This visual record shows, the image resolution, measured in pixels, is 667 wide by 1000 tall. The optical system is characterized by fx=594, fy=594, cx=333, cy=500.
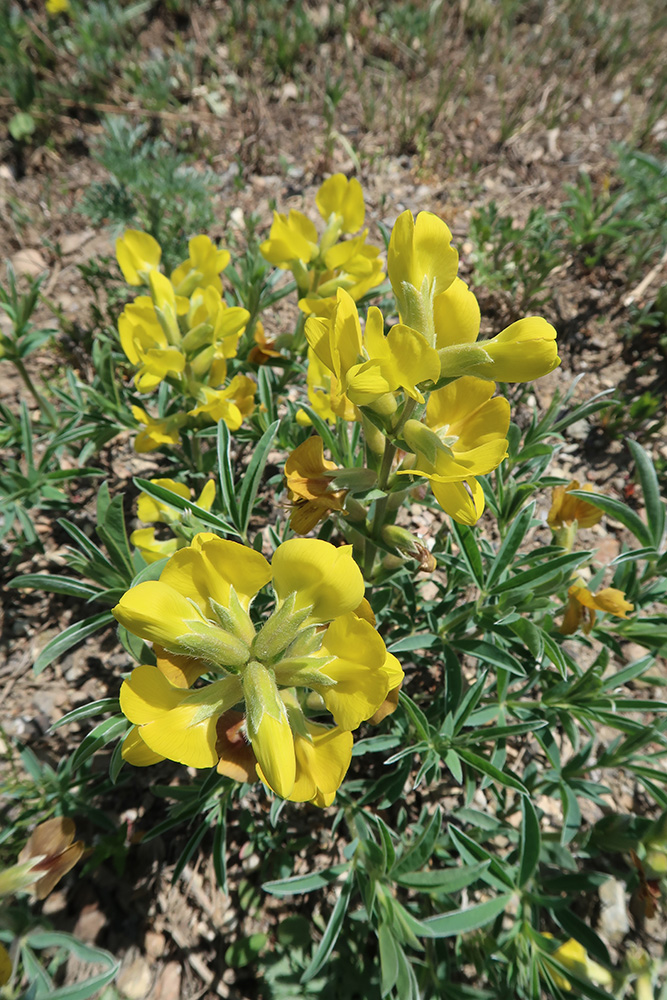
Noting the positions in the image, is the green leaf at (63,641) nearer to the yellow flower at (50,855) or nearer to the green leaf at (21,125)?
the yellow flower at (50,855)

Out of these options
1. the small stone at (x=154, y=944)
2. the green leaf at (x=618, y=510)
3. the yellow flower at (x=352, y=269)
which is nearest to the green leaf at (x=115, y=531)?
the yellow flower at (x=352, y=269)

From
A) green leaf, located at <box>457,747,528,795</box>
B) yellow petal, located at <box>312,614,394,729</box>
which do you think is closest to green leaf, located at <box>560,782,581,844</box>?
green leaf, located at <box>457,747,528,795</box>

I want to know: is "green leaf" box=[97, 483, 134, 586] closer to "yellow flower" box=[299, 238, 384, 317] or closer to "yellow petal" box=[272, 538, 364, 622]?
"yellow petal" box=[272, 538, 364, 622]

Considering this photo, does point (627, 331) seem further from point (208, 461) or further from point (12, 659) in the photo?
point (12, 659)

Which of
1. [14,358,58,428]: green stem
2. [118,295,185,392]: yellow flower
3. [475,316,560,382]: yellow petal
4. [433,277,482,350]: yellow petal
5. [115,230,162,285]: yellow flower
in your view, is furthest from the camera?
[14,358,58,428]: green stem

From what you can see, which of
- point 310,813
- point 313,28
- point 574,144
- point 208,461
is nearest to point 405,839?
point 310,813

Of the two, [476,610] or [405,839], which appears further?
[405,839]
